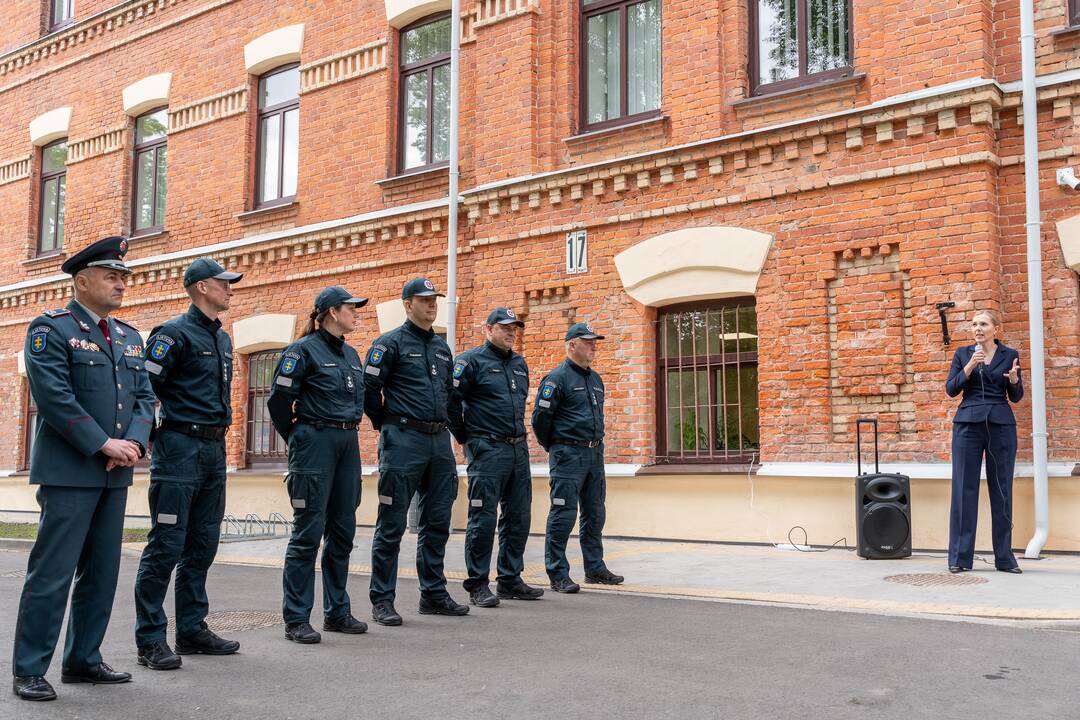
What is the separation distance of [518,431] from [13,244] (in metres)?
15.4

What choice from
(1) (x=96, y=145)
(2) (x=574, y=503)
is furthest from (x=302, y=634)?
(1) (x=96, y=145)

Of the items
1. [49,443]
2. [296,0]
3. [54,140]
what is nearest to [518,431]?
[49,443]

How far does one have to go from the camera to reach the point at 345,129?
578 inches

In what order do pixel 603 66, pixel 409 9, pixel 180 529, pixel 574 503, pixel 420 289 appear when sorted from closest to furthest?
pixel 180 529 < pixel 420 289 < pixel 574 503 < pixel 603 66 < pixel 409 9

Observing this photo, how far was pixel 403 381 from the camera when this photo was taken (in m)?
6.93

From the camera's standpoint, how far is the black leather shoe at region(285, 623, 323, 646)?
19.4 feet

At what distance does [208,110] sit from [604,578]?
11.4 meters

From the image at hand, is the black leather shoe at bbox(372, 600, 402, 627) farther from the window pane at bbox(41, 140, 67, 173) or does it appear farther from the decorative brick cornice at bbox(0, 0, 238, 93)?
the window pane at bbox(41, 140, 67, 173)

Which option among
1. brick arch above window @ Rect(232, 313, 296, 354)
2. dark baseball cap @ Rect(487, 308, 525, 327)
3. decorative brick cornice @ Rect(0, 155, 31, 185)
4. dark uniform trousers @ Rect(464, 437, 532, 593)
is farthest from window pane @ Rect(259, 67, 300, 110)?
dark uniform trousers @ Rect(464, 437, 532, 593)

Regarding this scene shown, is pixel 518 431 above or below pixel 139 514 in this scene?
above

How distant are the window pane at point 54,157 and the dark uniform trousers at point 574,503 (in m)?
14.5

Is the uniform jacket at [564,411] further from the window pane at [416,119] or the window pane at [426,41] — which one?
the window pane at [426,41]

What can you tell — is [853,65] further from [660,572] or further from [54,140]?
[54,140]

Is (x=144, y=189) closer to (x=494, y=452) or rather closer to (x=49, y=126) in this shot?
(x=49, y=126)
